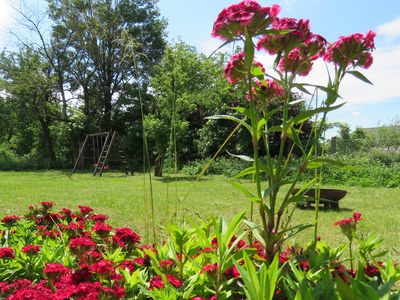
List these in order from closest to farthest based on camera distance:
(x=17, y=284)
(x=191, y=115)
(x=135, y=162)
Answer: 1. (x=17, y=284)
2. (x=191, y=115)
3. (x=135, y=162)

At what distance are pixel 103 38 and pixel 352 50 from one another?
20.3 meters

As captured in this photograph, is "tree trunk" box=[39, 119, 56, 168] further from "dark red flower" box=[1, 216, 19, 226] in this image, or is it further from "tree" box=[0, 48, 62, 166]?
"dark red flower" box=[1, 216, 19, 226]

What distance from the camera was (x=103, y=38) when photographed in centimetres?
2030

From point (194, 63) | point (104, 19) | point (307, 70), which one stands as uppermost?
point (104, 19)

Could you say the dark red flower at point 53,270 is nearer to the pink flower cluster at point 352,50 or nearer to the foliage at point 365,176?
the pink flower cluster at point 352,50

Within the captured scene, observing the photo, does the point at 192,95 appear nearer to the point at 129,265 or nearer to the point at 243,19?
the point at 129,265

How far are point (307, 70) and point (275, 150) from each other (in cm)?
1333

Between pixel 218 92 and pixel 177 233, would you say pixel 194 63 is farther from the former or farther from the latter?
pixel 177 233

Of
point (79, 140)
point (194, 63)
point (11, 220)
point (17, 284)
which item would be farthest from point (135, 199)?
point (79, 140)

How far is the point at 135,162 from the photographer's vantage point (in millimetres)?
20484

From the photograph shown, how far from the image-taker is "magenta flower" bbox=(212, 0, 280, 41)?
1.45 m

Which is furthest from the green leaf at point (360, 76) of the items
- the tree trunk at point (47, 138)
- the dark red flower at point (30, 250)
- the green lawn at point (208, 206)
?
the tree trunk at point (47, 138)

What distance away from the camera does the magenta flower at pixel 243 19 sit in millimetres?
1451

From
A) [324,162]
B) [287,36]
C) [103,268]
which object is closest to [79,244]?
[103,268]
